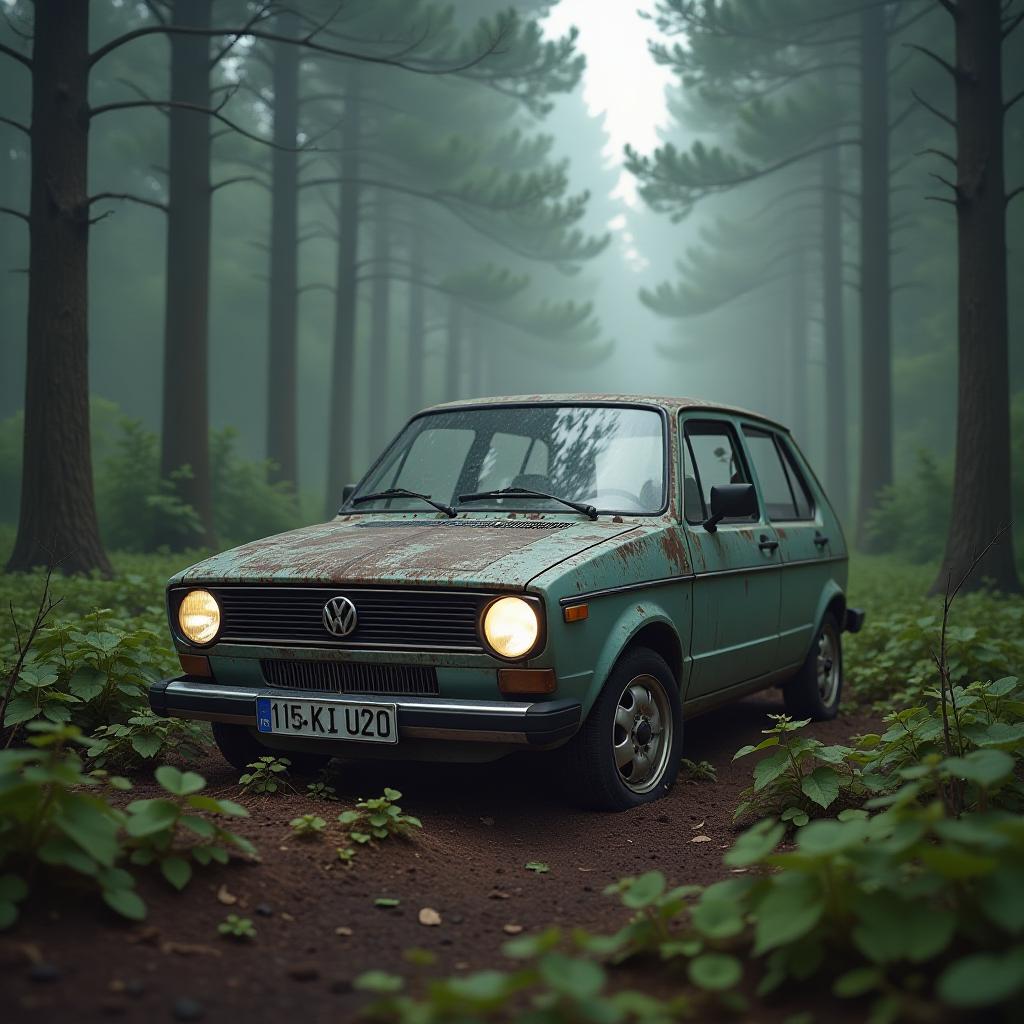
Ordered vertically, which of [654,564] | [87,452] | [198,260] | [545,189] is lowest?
[654,564]

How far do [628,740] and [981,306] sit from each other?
8.69 metres

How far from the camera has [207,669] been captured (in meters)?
4.54

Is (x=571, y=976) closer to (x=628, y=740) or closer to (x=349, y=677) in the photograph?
(x=349, y=677)

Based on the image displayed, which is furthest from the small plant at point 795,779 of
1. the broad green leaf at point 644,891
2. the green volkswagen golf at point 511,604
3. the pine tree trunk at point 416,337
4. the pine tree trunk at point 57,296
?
the pine tree trunk at point 416,337

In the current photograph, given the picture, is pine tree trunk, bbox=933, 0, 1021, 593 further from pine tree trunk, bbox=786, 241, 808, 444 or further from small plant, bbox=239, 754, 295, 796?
pine tree trunk, bbox=786, 241, 808, 444

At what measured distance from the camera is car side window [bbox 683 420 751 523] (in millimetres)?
5316

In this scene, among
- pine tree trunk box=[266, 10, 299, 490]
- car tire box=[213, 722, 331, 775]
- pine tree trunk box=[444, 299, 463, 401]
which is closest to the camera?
car tire box=[213, 722, 331, 775]

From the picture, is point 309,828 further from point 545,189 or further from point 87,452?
point 545,189

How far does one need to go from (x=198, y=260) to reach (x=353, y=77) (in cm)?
1416

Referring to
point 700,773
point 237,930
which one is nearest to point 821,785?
point 700,773

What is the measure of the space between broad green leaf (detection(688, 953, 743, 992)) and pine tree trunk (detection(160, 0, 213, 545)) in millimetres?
13523

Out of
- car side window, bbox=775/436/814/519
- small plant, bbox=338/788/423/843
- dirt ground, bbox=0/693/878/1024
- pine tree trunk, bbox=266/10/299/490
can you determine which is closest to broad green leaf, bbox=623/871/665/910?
dirt ground, bbox=0/693/878/1024

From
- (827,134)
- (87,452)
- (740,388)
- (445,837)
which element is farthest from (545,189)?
(740,388)

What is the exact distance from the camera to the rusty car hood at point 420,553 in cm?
406
